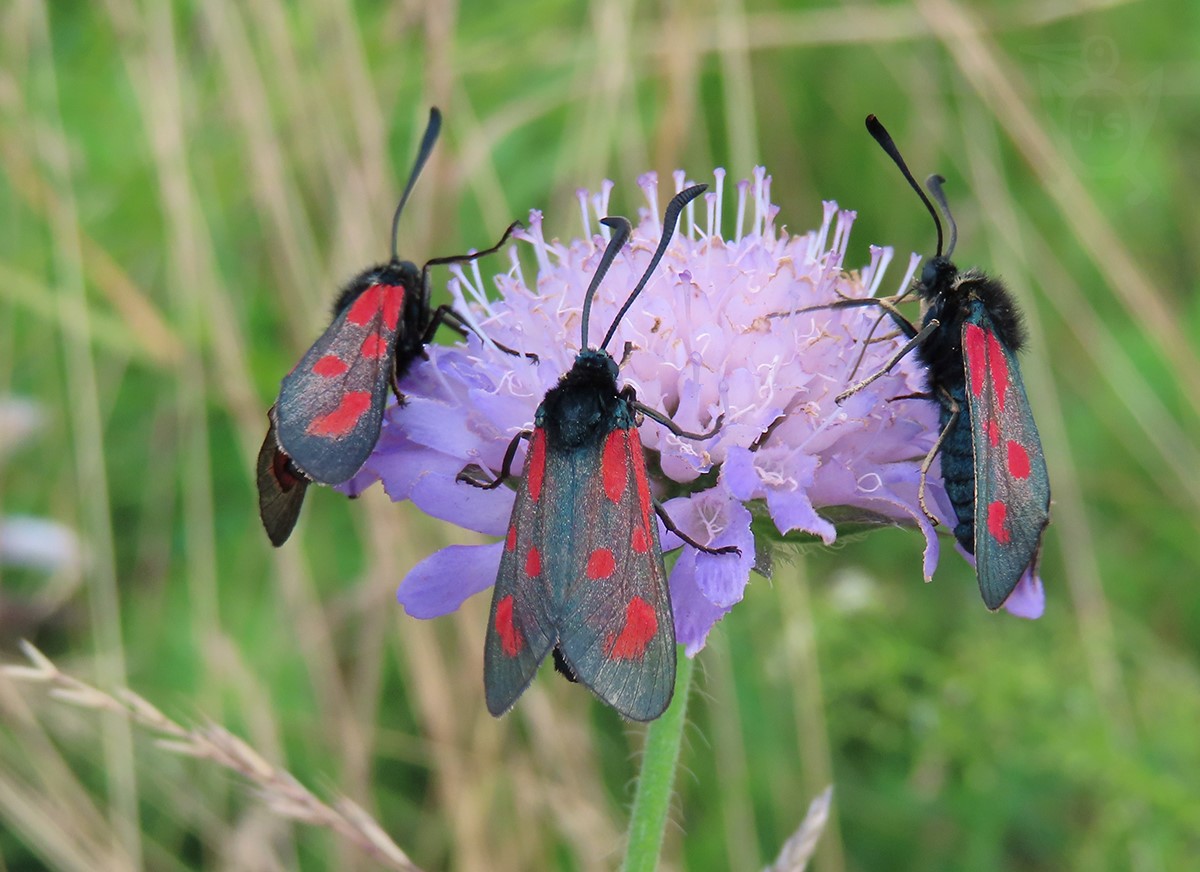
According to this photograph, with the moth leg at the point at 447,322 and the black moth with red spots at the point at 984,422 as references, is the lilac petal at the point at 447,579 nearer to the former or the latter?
the moth leg at the point at 447,322

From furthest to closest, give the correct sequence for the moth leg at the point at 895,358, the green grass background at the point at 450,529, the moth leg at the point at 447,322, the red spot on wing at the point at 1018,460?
the green grass background at the point at 450,529
the moth leg at the point at 447,322
the moth leg at the point at 895,358
the red spot on wing at the point at 1018,460

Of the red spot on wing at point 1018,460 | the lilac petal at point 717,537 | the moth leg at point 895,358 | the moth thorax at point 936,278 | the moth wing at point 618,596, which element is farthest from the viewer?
the moth thorax at point 936,278

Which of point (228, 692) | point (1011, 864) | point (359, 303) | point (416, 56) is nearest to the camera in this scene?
point (359, 303)

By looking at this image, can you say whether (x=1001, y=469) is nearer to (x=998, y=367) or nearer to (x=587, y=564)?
(x=998, y=367)

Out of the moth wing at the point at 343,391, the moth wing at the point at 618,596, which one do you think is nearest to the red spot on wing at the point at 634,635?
the moth wing at the point at 618,596

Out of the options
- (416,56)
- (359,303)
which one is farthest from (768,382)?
(416,56)

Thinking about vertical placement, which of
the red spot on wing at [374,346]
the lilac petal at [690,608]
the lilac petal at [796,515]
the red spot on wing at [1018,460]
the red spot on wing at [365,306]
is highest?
the red spot on wing at [365,306]

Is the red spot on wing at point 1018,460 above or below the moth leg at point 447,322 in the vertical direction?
below

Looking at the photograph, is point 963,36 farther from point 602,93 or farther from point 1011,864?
point 1011,864
